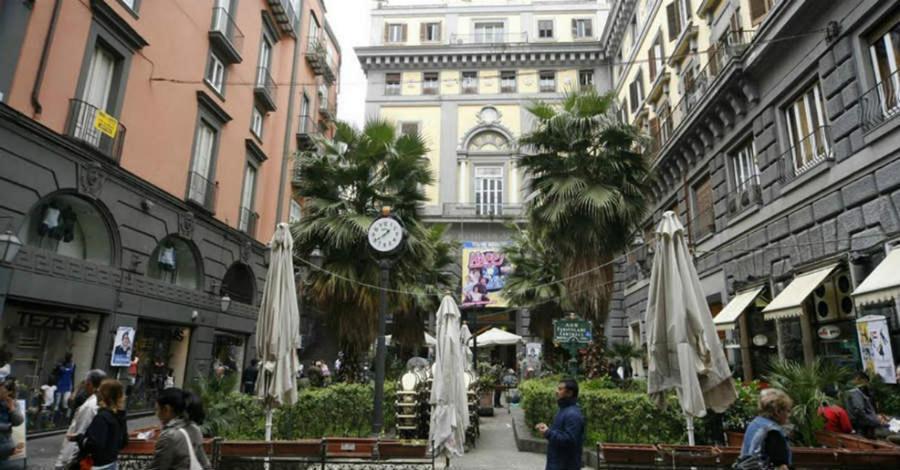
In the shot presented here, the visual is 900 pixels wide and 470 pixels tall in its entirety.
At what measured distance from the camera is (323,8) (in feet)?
95.4

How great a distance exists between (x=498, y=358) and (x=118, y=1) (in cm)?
2916

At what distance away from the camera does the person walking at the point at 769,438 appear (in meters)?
3.82

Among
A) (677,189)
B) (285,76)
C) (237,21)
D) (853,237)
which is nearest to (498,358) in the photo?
(677,189)

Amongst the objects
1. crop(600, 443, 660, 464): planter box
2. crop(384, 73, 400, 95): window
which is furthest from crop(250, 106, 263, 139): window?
crop(600, 443, 660, 464): planter box

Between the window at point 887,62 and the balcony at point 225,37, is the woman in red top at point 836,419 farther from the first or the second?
the balcony at point 225,37

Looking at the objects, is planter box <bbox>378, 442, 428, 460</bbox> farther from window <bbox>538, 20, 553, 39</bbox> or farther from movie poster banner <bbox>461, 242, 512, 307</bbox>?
window <bbox>538, 20, 553, 39</bbox>

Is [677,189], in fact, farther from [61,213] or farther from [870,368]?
[61,213]

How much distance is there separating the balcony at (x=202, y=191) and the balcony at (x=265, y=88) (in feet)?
15.6

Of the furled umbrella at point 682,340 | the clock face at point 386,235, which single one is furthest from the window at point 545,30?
the furled umbrella at point 682,340

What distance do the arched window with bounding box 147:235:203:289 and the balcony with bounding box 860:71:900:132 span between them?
657 inches

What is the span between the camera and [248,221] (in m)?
20.5

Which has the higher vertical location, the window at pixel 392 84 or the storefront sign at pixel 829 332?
the window at pixel 392 84

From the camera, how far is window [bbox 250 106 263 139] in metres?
20.8

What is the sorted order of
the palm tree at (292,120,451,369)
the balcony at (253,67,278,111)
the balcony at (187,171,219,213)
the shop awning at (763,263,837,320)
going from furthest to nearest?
the balcony at (253,67,278,111), the balcony at (187,171,219,213), the palm tree at (292,120,451,369), the shop awning at (763,263,837,320)
